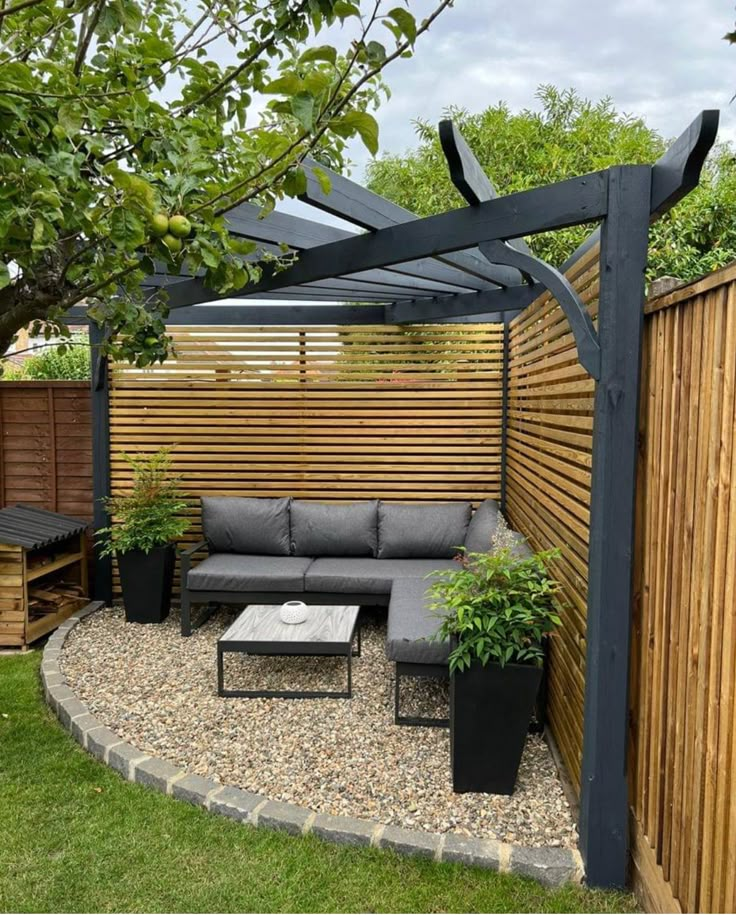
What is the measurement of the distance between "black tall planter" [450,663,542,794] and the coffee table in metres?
1.12

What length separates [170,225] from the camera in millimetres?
1230

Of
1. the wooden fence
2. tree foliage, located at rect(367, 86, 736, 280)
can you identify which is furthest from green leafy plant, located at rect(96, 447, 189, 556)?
tree foliage, located at rect(367, 86, 736, 280)

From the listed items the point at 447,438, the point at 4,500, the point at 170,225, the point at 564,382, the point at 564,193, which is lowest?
the point at 4,500

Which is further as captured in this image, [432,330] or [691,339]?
[432,330]

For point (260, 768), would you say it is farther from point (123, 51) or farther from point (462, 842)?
point (123, 51)

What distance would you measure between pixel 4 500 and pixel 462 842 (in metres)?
5.23

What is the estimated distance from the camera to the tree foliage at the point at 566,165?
24.9 ft

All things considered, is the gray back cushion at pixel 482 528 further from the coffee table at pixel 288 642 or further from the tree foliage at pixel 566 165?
the tree foliage at pixel 566 165

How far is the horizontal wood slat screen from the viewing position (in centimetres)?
274

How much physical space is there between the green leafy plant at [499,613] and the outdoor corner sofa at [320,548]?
169 cm

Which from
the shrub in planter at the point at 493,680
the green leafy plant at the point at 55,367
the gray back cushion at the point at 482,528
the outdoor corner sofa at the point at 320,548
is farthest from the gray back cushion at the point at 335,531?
the green leafy plant at the point at 55,367

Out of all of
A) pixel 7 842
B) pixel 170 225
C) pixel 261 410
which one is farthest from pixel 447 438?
pixel 170 225

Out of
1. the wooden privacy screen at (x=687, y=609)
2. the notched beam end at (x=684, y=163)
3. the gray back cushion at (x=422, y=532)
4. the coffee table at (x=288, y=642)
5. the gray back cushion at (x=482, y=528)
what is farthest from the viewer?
the gray back cushion at (x=422, y=532)

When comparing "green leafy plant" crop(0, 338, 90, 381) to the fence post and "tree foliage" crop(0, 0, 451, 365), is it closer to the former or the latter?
the fence post
